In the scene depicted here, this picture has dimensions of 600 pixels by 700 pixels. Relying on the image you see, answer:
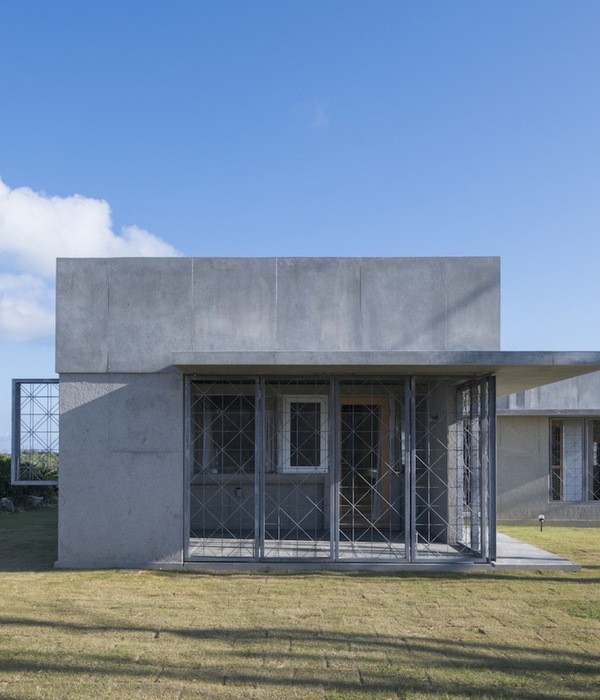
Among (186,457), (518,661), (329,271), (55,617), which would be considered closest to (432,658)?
(518,661)

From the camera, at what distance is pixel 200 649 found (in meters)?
6.36

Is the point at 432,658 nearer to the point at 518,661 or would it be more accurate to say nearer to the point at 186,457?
the point at 518,661

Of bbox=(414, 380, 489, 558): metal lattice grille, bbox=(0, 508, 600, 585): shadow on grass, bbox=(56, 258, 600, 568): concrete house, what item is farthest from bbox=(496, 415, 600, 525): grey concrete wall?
bbox=(56, 258, 600, 568): concrete house

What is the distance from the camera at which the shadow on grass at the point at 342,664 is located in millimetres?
5516

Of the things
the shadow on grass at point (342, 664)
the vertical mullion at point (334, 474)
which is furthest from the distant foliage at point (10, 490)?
the shadow on grass at point (342, 664)

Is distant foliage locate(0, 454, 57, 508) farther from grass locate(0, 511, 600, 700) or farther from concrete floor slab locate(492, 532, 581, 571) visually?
concrete floor slab locate(492, 532, 581, 571)

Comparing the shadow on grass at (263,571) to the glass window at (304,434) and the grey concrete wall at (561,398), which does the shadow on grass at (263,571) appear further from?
the grey concrete wall at (561,398)

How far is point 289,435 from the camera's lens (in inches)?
505

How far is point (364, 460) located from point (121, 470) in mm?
4458

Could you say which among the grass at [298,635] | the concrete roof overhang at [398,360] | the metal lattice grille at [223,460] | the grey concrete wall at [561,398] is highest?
the concrete roof overhang at [398,360]

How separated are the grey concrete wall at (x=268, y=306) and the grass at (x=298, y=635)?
3.11 metres

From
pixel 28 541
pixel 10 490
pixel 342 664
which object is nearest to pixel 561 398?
pixel 28 541

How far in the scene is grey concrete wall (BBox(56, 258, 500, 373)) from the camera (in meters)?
10.4

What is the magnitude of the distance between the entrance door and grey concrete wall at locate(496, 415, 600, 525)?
4647mm
